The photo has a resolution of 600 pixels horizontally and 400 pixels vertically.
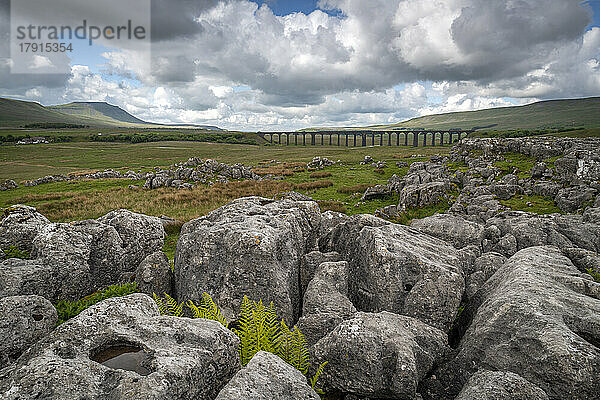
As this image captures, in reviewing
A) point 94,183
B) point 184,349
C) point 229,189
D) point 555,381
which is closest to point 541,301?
point 555,381

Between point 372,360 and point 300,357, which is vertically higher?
point 372,360

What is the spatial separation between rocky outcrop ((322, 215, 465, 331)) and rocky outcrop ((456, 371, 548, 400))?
133 inches

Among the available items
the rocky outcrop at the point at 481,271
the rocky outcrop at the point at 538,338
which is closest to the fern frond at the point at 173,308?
the rocky outcrop at the point at 538,338

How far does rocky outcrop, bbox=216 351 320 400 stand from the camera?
17.3ft

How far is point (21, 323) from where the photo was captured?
292 inches

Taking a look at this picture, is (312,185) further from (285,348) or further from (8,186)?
(8,186)

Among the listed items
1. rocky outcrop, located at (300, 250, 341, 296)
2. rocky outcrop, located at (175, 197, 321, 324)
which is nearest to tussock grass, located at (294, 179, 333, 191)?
rocky outcrop, located at (300, 250, 341, 296)

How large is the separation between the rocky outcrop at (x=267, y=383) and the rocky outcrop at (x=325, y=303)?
3.06 m

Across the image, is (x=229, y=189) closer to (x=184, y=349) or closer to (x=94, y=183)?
(x=94, y=183)

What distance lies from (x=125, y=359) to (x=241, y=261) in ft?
16.6

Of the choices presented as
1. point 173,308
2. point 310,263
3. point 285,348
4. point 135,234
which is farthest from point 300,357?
point 135,234

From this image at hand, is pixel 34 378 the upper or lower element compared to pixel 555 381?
upper

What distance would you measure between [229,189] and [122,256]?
3496cm

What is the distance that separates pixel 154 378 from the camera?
512 cm
